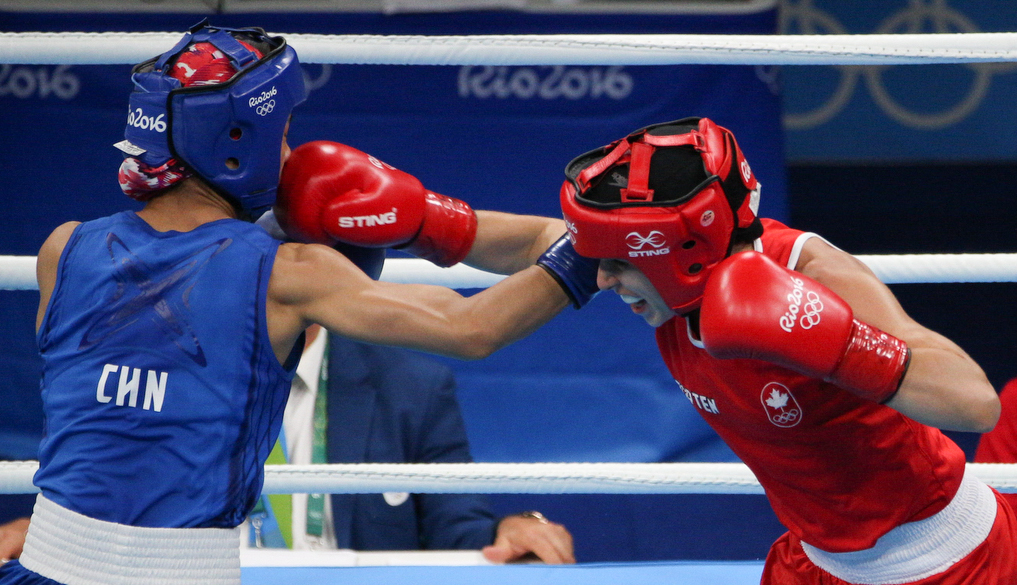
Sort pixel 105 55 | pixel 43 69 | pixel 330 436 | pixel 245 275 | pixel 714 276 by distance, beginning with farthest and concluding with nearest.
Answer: pixel 43 69, pixel 330 436, pixel 105 55, pixel 245 275, pixel 714 276

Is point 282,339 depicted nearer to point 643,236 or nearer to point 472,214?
point 472,214

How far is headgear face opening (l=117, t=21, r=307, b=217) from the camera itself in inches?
56.7

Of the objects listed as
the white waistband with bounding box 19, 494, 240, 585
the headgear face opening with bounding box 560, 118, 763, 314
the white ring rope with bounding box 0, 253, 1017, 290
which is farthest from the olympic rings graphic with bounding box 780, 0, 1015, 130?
the white waistband with bounding box 19, 494, 240, 585

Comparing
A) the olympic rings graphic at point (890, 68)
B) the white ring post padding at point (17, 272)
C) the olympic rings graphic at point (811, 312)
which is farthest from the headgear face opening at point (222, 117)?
the olympic rings graphic at point (890, 68)

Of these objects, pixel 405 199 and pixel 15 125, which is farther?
pixel 15 125

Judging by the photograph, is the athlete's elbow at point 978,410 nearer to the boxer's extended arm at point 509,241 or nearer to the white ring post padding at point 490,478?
the white ring post padding at point 490,478

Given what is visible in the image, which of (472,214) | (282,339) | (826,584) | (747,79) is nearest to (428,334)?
(282,339)

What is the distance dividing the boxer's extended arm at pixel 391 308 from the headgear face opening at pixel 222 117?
0.14 m

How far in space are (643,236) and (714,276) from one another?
107 millimetres

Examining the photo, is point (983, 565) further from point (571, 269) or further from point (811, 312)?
point (571, 269)

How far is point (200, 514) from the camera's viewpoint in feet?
4.61

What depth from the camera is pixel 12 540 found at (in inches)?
91.1

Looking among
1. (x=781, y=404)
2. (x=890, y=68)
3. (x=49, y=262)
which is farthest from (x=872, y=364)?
(x=890, y=68)

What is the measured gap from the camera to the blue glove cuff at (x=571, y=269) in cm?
153
